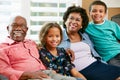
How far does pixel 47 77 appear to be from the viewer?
1.74 metres

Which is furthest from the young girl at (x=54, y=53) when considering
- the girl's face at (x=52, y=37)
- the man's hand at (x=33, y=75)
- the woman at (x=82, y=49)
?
the man's hand at (x=33, y=75)

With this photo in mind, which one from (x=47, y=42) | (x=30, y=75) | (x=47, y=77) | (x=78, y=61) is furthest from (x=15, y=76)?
(x=78, y=61)

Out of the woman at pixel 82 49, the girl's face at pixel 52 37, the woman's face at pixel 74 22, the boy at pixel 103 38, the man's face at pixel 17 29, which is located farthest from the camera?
the boy at pixel 103 38

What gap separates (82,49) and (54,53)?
0.34m

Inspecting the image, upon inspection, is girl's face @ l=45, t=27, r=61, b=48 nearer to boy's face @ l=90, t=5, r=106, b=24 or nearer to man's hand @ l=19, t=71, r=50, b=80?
man's hand @ l=19, t=71, r=50, b=80

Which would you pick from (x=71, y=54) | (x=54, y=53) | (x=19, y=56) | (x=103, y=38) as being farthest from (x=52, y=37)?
(x=103, y=38)

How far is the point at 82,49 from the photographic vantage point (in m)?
2.32

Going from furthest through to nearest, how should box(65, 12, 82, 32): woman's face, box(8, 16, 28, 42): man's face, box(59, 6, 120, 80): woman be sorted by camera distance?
box(65, 12, 82, 32): woman's face < box(59, 6, 120, 80): woman < box(8, 16, 28, 42): man's face

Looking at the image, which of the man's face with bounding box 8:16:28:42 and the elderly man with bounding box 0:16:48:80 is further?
the man's face with bounding box 8:16:28:42

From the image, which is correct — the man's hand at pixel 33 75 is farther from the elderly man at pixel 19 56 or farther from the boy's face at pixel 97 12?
the boy's face at pixel 97 12

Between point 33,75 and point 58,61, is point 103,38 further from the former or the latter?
point 33,75

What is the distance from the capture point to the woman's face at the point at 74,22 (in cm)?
231

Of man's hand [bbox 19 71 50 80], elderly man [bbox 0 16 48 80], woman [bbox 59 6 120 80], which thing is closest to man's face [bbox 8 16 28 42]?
elderly man [bbox 0 16 48 80]

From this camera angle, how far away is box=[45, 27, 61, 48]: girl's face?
81.3 inches
